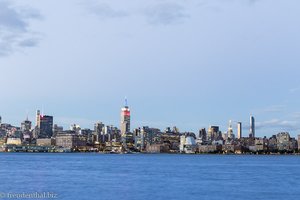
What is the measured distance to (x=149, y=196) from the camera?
6806 cm

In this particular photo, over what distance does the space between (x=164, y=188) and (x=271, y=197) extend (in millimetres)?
17071

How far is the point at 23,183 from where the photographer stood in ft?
272

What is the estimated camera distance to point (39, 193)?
6838 cm

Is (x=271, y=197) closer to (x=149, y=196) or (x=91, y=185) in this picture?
(x=149, y=196)

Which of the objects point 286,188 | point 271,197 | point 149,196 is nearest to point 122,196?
point 149,196

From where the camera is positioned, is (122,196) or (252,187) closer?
(122,196)

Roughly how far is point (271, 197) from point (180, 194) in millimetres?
12346

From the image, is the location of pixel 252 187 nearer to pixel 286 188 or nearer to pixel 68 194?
pixel 286 188

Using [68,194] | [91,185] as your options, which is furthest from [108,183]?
[68,194]

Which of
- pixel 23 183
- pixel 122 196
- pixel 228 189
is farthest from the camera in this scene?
pixel 23 183

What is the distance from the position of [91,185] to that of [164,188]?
473 inches

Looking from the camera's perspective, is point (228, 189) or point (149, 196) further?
point (228, 189)

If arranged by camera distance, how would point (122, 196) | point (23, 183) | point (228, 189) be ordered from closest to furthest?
point (122, 196), point (228, 189), point (23, 183)

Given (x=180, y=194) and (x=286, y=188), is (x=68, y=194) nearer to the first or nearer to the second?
(x=180, y=194)
